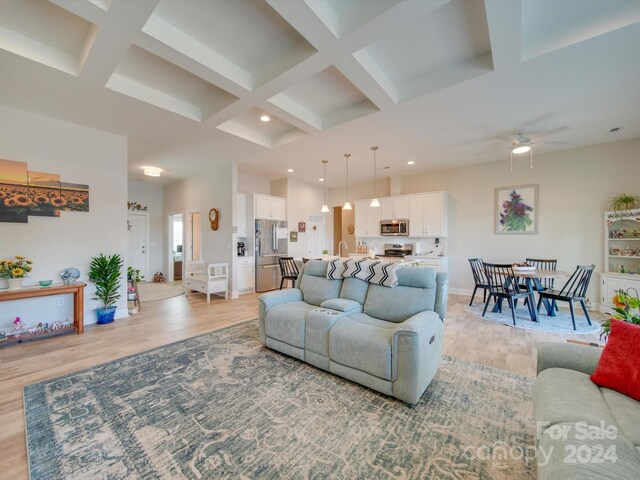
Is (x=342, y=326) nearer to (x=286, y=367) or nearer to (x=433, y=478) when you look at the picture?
(x=286, y=367)

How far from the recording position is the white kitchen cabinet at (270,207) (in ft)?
21.5

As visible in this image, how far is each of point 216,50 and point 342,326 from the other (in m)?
3.01

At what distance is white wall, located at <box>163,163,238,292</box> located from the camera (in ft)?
19.4

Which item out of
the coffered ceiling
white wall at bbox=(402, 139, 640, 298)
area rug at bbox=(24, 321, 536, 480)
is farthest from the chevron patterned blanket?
white wall at bbox=(402, 139, 640, 298)

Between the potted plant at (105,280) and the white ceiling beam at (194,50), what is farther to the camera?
the potted plant at (105,280)

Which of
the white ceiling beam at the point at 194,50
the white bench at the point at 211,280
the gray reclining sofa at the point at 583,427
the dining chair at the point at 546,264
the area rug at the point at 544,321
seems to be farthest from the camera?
the white bench at the point at 211,280

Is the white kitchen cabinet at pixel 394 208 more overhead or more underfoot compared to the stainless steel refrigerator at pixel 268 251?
more overhead

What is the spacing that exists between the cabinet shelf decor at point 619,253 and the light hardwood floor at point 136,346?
550mm

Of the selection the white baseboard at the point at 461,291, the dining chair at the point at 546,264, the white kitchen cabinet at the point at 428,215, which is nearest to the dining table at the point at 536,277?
the dining chair at the point at 546,264

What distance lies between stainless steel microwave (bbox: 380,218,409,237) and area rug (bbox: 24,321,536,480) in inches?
168

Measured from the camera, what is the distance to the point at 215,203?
631 cm

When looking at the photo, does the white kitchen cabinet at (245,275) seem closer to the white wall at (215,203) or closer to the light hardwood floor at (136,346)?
the white wall at (215,203)

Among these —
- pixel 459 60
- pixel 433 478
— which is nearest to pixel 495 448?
pixel 433 478

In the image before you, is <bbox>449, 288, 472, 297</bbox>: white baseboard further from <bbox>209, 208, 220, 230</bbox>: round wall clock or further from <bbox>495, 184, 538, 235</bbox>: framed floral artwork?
<bbox>209, 208, 220, 230</bbox>: round wall clock
